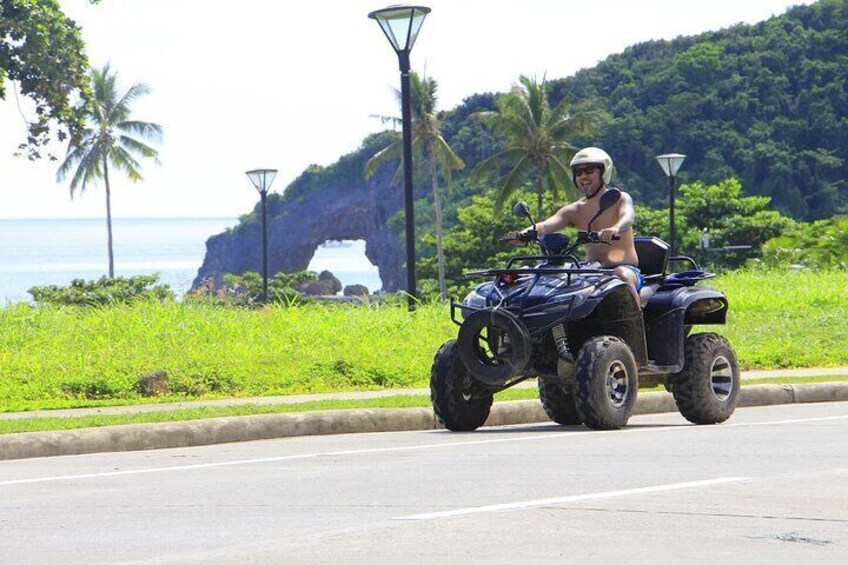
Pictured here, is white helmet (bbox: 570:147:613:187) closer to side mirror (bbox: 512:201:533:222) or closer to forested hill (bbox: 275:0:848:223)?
side mirror (bbox: 512:201:533:222)

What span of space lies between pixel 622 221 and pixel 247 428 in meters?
3.42

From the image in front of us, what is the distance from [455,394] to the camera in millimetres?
11898

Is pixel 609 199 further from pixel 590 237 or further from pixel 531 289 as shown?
pixel 531 289

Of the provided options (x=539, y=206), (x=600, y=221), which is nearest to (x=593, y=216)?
(x=600, y=221)

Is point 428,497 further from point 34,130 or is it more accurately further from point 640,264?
point 34,130

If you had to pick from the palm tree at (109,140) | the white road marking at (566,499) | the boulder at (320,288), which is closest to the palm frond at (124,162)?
the palm tree at (109,140)

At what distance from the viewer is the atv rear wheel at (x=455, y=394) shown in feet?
38.7

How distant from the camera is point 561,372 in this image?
11.6 m

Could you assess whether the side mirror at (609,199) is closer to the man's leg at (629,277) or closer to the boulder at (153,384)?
the man's leg at (629,277)

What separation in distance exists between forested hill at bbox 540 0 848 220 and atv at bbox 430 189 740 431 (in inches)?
3779

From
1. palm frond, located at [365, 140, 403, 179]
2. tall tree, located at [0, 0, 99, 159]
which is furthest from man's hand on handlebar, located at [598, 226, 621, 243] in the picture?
palm frond, located at [365, 140, 403, 179]

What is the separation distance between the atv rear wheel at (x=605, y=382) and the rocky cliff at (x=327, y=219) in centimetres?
13401

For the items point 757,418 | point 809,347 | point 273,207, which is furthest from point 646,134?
point 757,418

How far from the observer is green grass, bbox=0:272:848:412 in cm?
1528
